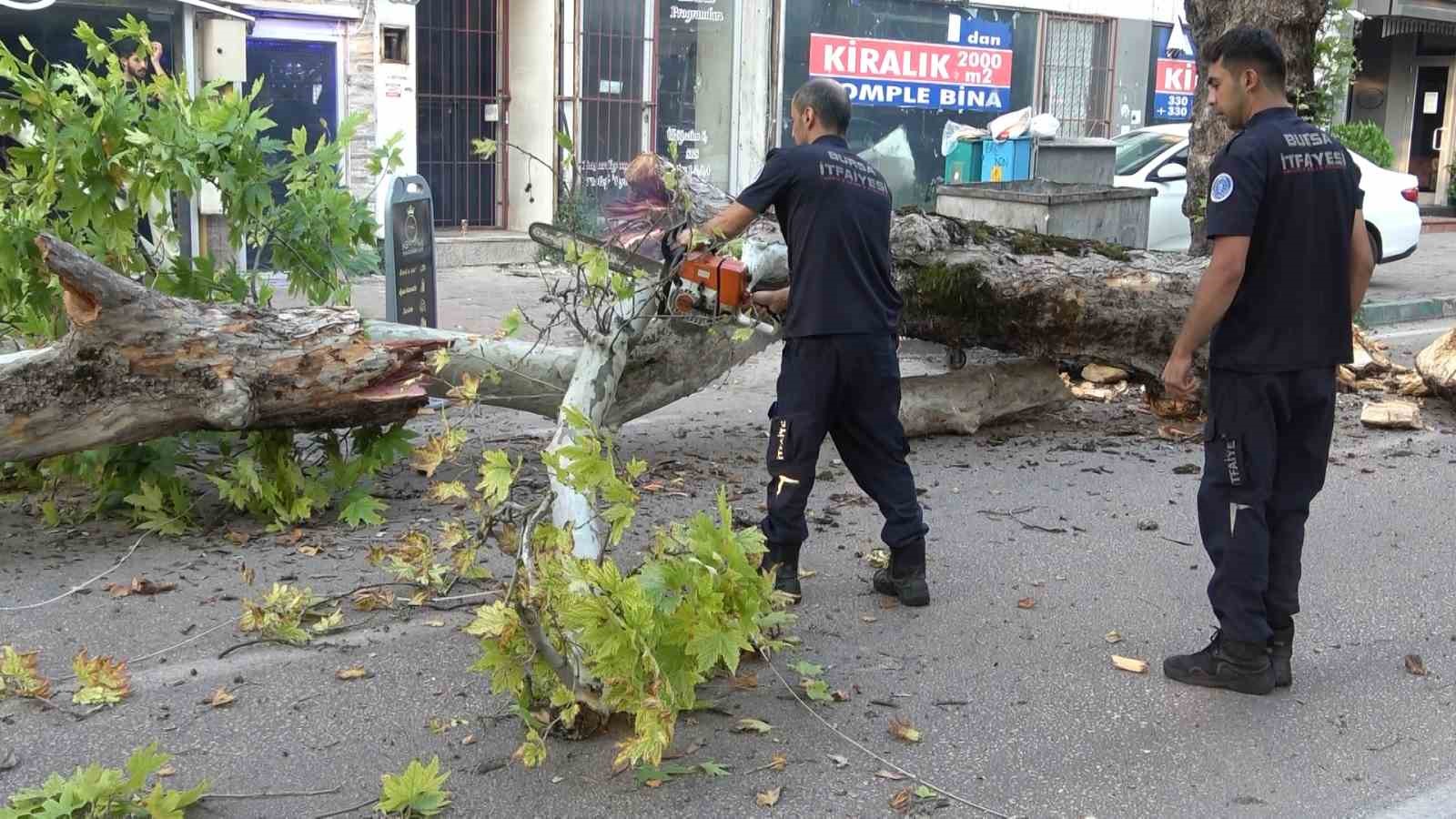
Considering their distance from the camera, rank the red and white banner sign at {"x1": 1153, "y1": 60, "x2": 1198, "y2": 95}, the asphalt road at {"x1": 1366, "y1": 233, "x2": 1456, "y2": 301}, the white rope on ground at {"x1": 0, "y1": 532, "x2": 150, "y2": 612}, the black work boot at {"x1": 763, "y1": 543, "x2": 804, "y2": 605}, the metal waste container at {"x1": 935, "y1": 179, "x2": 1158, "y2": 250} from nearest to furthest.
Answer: the white rope on ground at {"x1": 0, "y1": 532, "x2": 150, "y2": 612}
the black work boot at {"x1": 763, "y1": 543, "x2": 804, "y2": 605}
the metal waste container at {"x1": 935, "y1": 179, "x2": 1158, "y2": 250}
the asphalt road at {"x1": 1366, "y1": 233, "x2": 1456, "y2": 301}
the red and white banner sign at {"x1": 1153, "y1": 60, "x2": 1198, "y2": 95}

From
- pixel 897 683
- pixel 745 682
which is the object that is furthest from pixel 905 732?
pixel 745 682

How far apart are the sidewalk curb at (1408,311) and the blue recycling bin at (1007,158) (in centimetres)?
338

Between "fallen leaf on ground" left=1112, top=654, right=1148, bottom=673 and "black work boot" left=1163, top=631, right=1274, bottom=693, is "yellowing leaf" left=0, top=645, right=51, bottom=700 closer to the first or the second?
"fallen leaf on ground" left=1112, top=654, right=1148, bottom=673

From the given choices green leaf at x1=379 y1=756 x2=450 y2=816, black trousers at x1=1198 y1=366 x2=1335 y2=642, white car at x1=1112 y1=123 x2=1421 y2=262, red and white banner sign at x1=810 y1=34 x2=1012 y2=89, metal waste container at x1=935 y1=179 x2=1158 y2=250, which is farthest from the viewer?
red and white banner sign at x1=810 y1=34 x2=1012 y2=89

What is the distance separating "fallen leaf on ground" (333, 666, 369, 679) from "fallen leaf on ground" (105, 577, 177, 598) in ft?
3.30

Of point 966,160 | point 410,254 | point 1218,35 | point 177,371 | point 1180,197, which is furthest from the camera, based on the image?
point 966,160

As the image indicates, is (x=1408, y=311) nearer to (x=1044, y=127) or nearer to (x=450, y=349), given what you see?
(x=1044, y=127)

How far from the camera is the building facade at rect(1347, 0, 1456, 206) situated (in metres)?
24.3

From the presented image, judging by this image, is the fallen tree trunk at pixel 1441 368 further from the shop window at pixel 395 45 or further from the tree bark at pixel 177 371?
the shop window at pixel 395 45

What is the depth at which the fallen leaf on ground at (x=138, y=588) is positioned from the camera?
4887 millimetres

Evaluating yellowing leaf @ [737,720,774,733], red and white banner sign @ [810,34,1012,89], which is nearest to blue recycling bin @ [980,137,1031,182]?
red and white banner sign @ [810,34,1012,89]

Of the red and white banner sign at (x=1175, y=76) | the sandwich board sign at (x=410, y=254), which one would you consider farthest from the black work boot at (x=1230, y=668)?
the red and white banner sign at (x=1175, y=76)

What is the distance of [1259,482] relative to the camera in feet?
13.7

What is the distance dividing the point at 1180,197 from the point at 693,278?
33.0ft
